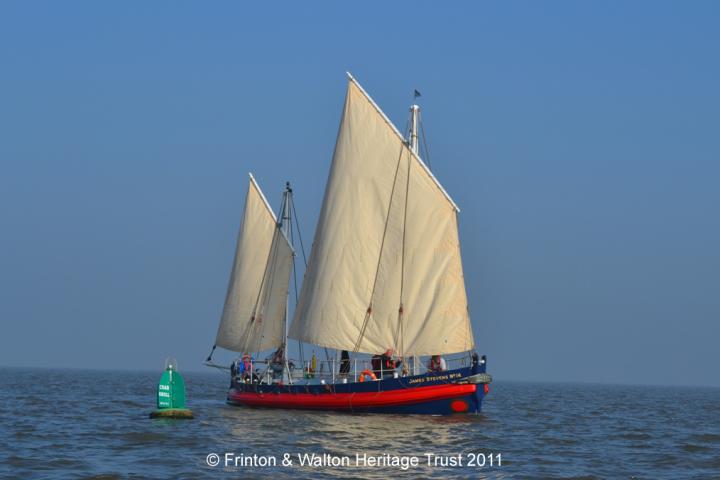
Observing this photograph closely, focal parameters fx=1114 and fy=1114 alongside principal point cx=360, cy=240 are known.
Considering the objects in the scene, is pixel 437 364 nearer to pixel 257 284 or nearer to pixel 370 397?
pixel 370 397

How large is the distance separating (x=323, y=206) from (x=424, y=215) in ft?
22.8

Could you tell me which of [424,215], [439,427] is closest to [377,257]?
[424,215]

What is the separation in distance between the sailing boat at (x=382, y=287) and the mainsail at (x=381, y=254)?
0.06 metres

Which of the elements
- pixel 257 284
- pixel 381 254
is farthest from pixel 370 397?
pixel 257 284

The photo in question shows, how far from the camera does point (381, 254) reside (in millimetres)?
61062

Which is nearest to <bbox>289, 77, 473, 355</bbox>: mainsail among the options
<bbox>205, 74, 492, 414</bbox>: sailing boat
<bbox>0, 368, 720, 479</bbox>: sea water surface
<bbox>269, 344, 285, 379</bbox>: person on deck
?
<bbox>205, 74, 492, 414</bbox>: sailing boat

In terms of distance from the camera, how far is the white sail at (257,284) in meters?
71.4

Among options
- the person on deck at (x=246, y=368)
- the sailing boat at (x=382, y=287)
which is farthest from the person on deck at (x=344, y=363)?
the person on deck at (x=246, y=368)

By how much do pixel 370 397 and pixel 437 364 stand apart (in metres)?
4.07

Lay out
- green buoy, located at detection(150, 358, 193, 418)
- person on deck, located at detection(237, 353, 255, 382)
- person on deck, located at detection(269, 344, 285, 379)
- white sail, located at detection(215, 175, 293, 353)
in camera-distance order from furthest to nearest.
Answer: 1. white sail, located at detection(215, 175, 293, 353)
2. person on deck, located at detection(237, 353, 255, 382)
3. person on deck, located at detection(269, 344, 285, 379)
4. green buoy, located at detection(150, 358, 193, 418)

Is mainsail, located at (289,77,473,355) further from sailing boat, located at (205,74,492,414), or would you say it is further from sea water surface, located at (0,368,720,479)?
sea water surface, located at (0,368,720,479)

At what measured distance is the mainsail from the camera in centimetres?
5900

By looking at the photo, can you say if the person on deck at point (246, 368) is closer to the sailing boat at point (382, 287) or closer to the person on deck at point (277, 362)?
the person on deck at point (277, 362)

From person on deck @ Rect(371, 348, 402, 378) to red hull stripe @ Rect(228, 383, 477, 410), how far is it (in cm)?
164
